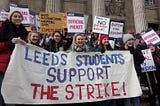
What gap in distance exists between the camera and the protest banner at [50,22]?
10.1 meters

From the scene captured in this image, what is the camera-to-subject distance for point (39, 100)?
564 cm

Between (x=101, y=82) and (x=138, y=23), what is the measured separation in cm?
1765

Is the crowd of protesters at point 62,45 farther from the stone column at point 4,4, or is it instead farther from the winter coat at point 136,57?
the stone column at point 4,4

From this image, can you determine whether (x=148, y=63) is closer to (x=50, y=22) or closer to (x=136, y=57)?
(x=136, y=57)

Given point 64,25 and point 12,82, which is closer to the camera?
point 12,82

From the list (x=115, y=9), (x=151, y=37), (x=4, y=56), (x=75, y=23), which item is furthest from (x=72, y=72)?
(x=115, y=9)

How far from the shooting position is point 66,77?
605 cm

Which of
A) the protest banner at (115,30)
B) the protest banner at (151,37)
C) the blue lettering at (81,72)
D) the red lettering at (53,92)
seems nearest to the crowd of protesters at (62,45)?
the blue lettering at (81,72)

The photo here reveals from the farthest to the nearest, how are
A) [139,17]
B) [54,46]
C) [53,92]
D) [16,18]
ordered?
[139,17] < [54,46] < [53,92] < [16,18]

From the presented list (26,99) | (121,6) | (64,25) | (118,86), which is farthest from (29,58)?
(121,6)

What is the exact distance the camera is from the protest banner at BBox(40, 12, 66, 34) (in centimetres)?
1011

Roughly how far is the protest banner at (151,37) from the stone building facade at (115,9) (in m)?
12.5

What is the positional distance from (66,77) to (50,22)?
4505mm

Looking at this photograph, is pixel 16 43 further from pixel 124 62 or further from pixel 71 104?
pixel 124 62
